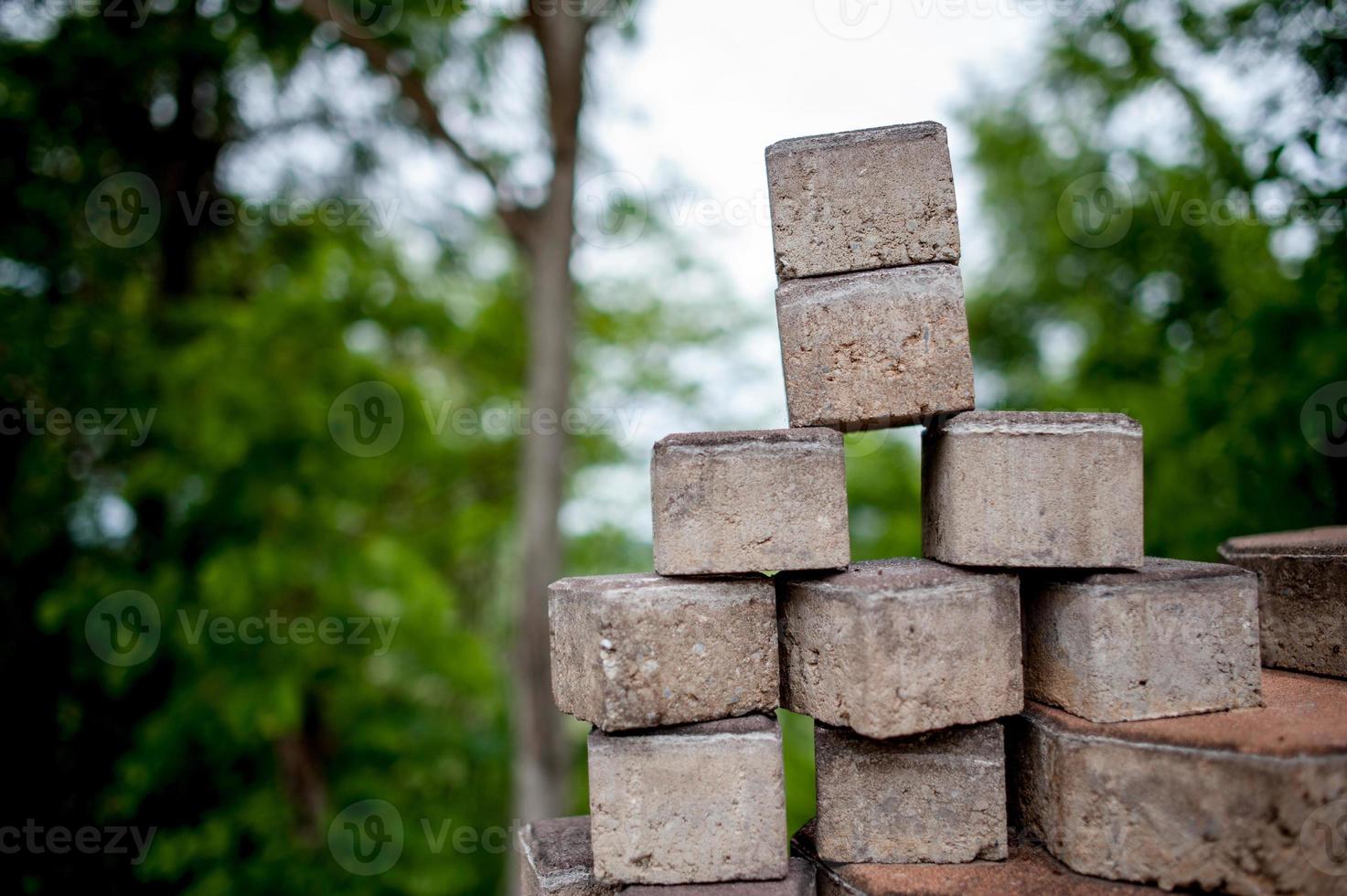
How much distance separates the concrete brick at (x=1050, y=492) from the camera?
2393mm

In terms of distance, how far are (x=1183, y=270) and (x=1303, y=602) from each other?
569 cm

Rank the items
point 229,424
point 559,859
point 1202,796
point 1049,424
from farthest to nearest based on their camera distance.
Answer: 1. point 229,424
2. point 559,859
3. point 1049,424
4. point 1202,796

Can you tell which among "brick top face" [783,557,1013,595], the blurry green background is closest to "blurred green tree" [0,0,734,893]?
the blurry green background

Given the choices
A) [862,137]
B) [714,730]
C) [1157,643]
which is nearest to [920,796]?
[714,730]

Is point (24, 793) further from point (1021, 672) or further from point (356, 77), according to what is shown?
point (1021, 672)

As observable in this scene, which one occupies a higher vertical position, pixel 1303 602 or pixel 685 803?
pixel 1303 602

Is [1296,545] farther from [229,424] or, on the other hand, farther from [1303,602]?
[229,424]

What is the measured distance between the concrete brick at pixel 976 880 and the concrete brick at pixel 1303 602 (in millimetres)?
1269

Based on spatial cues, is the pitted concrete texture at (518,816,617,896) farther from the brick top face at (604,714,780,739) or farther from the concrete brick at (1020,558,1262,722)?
the concrete brick at (1020,558,1262,722)

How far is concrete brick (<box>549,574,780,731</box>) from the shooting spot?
231 centimetres

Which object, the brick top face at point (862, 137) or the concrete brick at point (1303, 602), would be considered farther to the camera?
the concrete brick at point (1303, 602)

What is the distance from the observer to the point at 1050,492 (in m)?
2.40

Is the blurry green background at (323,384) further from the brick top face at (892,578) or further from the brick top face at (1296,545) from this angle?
the brick top face at (892,578)

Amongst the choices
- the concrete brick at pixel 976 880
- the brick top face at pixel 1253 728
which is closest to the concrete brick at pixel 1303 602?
the brick top face at pixel 1253 728
